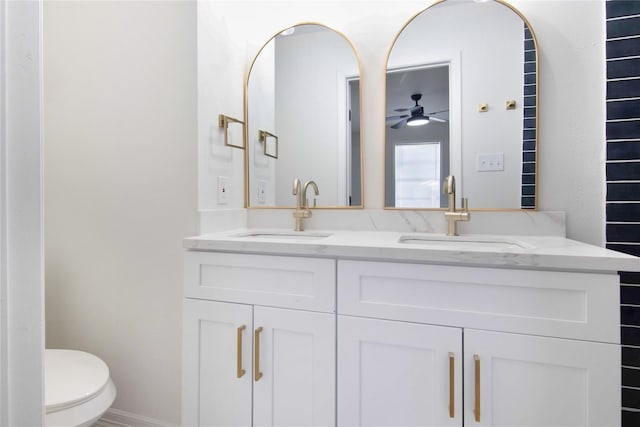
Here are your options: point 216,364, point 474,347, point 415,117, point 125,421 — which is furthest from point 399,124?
point 125,421

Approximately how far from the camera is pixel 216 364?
1.23m

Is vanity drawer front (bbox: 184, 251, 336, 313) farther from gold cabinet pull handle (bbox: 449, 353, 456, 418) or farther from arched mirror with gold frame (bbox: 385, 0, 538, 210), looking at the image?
arched mirror with gold frame (bbox: 385, 0, 538, 210)

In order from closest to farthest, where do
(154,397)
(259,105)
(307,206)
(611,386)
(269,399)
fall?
(611,386) < (269,399) < (154,397) < (307,206) < (259,105)

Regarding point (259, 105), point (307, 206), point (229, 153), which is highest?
point (259, 105)

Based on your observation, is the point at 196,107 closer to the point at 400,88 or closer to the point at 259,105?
the point at 259,105

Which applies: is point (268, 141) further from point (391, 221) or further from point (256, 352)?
→ point (256, 352)

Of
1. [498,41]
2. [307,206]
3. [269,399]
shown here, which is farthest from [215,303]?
[498,41]

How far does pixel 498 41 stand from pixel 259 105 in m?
1.08

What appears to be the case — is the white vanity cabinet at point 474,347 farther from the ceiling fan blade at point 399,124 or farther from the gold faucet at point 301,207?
the ceiling fan blade at point 399,124

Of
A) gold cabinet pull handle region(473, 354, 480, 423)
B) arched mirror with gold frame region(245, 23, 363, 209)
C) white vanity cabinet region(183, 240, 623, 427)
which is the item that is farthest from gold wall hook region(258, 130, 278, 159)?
gold cabinet pull handle region(473, 354, 480, 423)

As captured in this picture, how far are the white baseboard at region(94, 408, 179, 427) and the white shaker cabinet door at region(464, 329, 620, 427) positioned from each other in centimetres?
126

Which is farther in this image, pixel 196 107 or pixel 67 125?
pixel 67 125

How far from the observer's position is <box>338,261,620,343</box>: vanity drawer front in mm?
873

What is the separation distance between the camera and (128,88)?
151 centimetres
